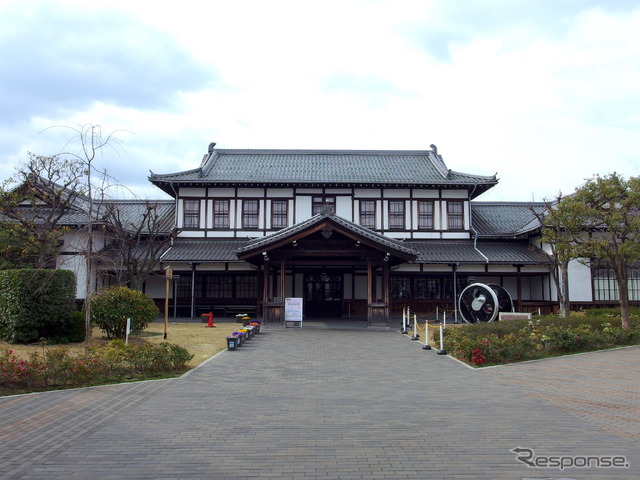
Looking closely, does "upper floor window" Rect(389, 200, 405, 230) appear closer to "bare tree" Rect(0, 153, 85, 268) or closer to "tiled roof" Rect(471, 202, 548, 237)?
"tiled roof" Rect(471, 202, 548, 237)

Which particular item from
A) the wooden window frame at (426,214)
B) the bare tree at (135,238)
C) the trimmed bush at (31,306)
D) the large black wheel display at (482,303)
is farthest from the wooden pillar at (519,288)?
the trimmed bush at (31,306)

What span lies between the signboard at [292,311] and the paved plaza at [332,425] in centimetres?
963

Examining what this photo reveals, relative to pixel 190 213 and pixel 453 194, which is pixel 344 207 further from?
pixel 190 213

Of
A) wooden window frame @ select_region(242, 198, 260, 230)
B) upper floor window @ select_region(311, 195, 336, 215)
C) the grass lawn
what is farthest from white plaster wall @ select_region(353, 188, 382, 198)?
the grass lawn

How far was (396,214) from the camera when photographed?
29797 mm

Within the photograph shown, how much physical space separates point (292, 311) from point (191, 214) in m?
10.7

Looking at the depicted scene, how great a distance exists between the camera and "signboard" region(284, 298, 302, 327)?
22359 millimetres

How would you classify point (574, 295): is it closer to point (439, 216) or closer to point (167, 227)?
point (439, 216)

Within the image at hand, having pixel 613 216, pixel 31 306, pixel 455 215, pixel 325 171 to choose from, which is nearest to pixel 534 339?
pixel 613 216

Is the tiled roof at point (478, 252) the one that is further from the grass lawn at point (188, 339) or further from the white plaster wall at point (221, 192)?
the grass lawn at point (188, 339)

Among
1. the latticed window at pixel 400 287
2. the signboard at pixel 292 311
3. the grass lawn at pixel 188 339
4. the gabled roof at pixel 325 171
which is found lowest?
the grass lawn at pixel 188 339

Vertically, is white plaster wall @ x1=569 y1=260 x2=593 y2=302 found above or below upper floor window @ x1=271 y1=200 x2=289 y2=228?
below

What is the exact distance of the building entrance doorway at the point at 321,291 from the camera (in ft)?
96.3

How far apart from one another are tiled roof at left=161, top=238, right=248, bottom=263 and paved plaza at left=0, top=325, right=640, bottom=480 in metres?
14.7
